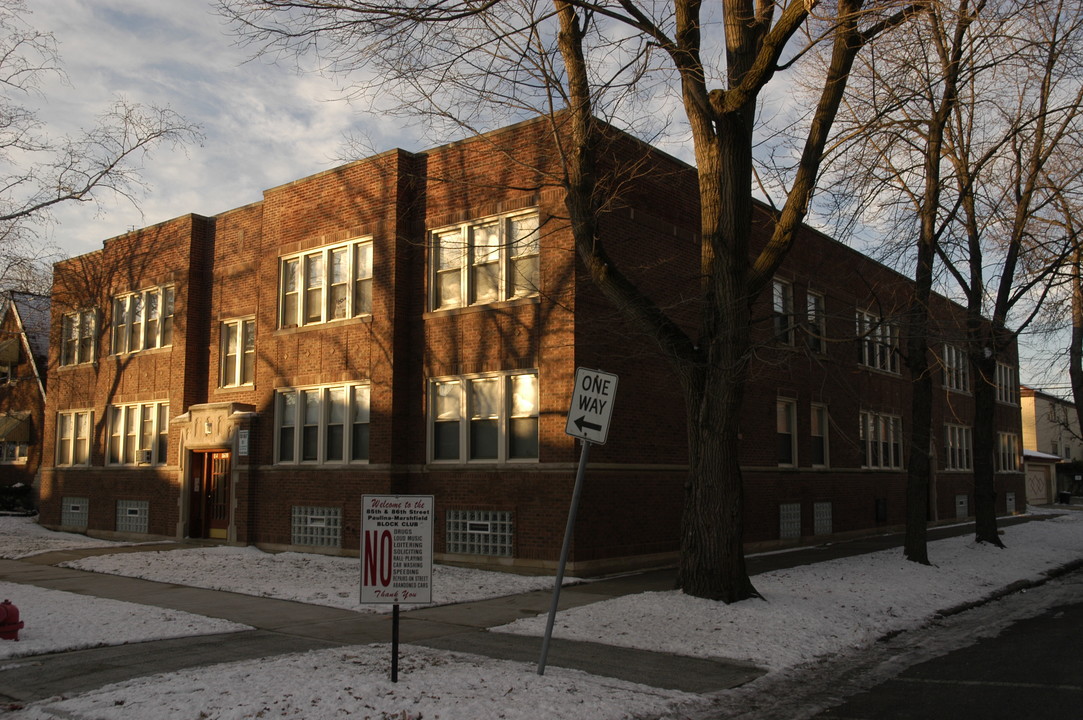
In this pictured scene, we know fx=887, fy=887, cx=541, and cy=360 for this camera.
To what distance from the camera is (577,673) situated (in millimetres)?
8117

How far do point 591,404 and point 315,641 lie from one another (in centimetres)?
420

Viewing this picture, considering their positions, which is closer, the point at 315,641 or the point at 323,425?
the point at 315,641

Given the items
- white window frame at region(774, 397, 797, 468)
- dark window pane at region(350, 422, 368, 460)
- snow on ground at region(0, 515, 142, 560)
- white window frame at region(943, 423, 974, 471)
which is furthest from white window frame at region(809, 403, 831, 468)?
snow on ground at region(0, 515, 142, 560)

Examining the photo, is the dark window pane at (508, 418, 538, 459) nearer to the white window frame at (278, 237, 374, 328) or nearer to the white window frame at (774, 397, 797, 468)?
the white window frame at (278, 237, 374, 328)

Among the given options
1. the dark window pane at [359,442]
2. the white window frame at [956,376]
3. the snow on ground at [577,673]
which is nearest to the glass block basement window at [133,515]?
the snow on ground at [577,673]

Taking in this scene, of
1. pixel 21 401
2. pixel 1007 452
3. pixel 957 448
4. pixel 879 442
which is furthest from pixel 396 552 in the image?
pixel 1007 452

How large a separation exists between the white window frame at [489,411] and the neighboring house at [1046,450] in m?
35.1

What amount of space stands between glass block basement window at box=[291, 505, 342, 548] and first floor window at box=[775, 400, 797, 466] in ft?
36.3

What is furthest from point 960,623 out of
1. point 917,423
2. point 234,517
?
point 234,517

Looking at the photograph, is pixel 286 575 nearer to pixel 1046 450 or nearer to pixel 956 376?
pixel 956 376

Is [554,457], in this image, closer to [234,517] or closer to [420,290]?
[420,290]

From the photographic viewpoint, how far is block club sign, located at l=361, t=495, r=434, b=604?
736cm

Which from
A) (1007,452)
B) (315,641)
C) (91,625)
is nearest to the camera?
(315,641)

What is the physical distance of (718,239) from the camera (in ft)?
40.0
